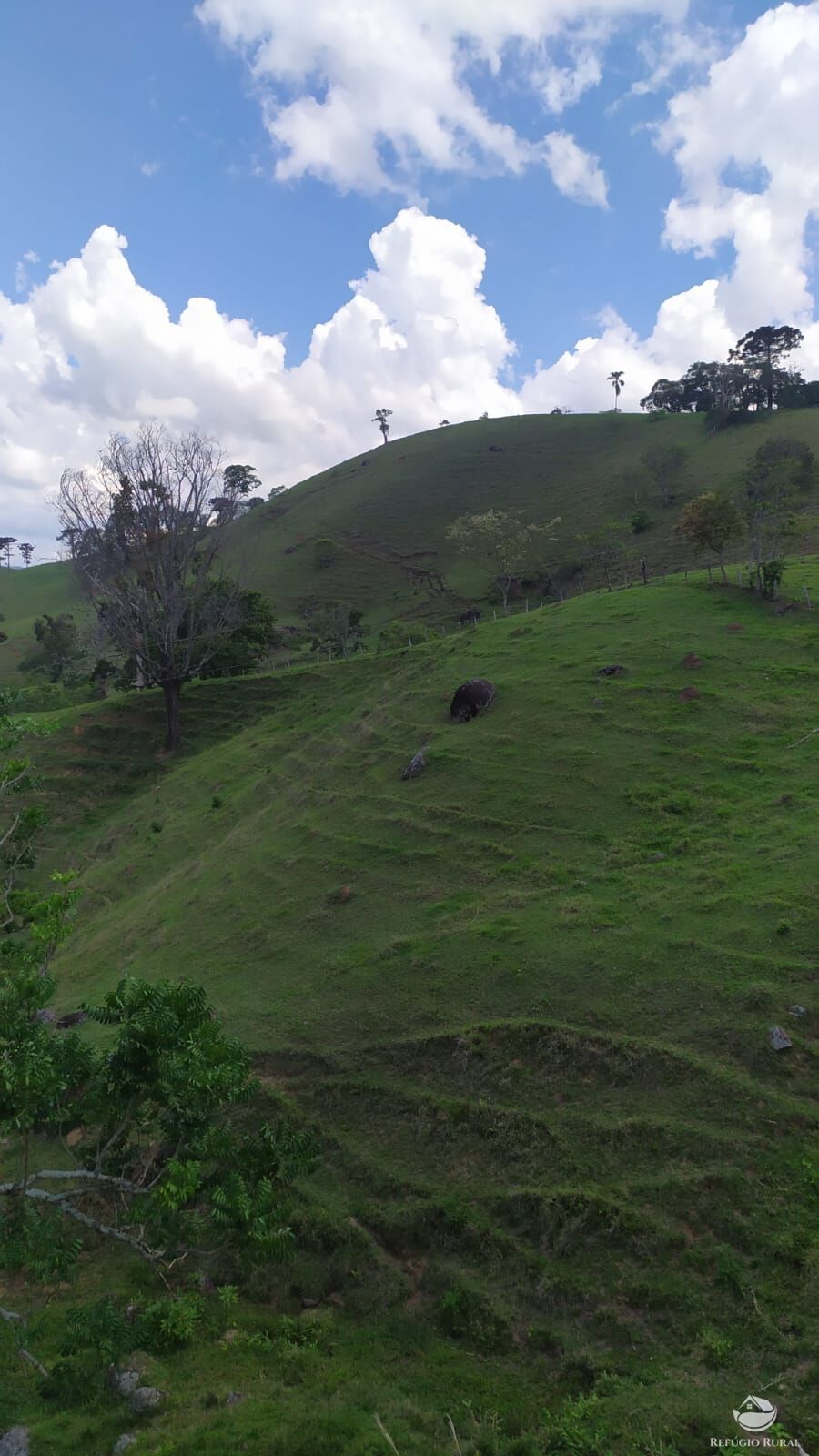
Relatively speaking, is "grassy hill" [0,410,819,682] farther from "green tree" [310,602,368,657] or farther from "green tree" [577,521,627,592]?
"green tree" [310,602,368,657]

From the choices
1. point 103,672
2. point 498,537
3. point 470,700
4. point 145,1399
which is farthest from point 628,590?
point 145,1399

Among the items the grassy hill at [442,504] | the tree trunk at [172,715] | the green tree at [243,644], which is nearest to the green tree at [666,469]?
the grassy hill at [442,504]

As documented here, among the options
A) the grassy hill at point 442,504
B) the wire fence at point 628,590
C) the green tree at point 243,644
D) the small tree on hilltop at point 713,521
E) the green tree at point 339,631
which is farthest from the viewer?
the grassy hill at point 442,504

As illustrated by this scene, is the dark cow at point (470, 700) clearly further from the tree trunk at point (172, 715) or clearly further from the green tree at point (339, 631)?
the green tree at point (339, 631)

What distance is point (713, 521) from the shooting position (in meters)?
37.1

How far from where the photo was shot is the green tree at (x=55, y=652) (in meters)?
73.8

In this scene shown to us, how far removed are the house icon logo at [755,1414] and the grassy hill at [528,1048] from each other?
0.14 meters

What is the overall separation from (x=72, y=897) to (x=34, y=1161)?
11.1 meters

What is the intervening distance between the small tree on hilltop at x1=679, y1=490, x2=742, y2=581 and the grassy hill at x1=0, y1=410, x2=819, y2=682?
20278mm

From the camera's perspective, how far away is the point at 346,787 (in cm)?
2775

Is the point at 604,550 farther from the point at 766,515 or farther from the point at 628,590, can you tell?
the point at 766,515

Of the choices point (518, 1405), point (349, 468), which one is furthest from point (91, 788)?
point (349, 468)

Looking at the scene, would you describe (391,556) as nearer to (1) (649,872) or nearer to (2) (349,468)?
(2) (349,468)

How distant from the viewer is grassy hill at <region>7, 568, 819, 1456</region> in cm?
1010
